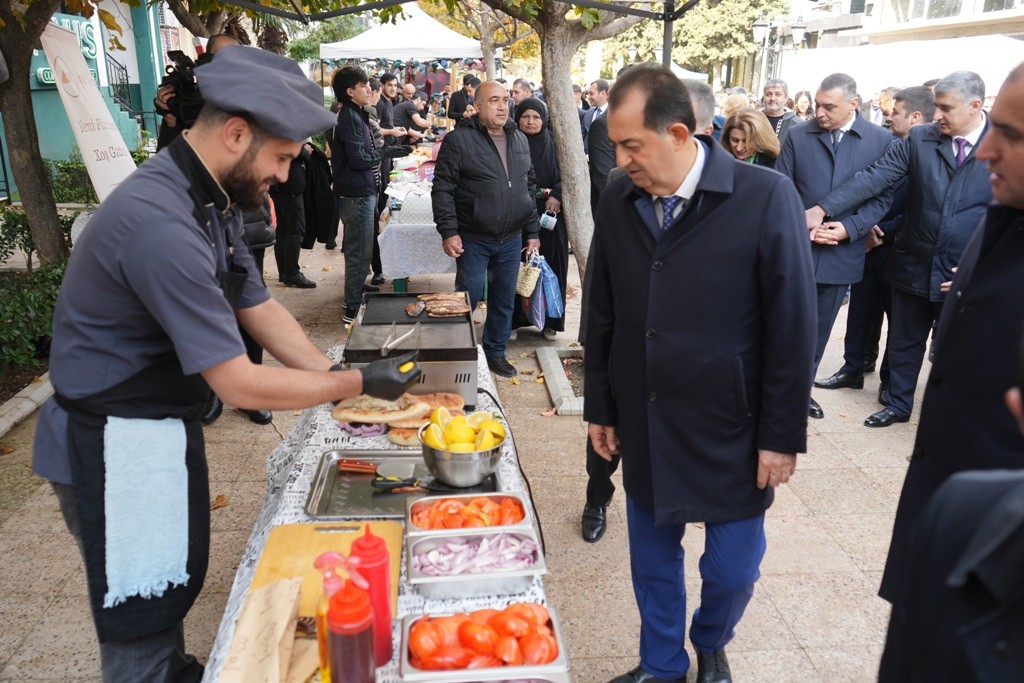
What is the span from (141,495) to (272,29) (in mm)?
6547

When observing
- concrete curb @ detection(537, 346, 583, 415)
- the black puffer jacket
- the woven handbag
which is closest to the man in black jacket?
the black puffer jacket

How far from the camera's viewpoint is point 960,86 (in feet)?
15.0

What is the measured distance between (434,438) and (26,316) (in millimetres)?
4054

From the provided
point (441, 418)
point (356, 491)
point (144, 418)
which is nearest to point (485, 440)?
point (441, 418)

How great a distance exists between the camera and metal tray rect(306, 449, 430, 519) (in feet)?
7.57

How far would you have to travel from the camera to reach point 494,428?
2486 millimetres

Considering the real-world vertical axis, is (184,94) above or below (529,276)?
above

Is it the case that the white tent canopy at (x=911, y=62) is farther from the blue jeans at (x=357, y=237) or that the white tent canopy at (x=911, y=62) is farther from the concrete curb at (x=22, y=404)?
the concrete curb at (x=22, y=404)

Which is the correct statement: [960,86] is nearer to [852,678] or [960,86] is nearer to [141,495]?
[852,678]

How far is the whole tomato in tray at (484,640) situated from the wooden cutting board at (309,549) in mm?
177

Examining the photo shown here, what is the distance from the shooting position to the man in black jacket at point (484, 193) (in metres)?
5.50

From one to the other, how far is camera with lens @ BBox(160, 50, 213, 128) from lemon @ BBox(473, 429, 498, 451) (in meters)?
2.62

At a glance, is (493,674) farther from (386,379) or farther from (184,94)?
(184,94)

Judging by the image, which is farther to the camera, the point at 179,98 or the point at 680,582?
the point at 179,98
